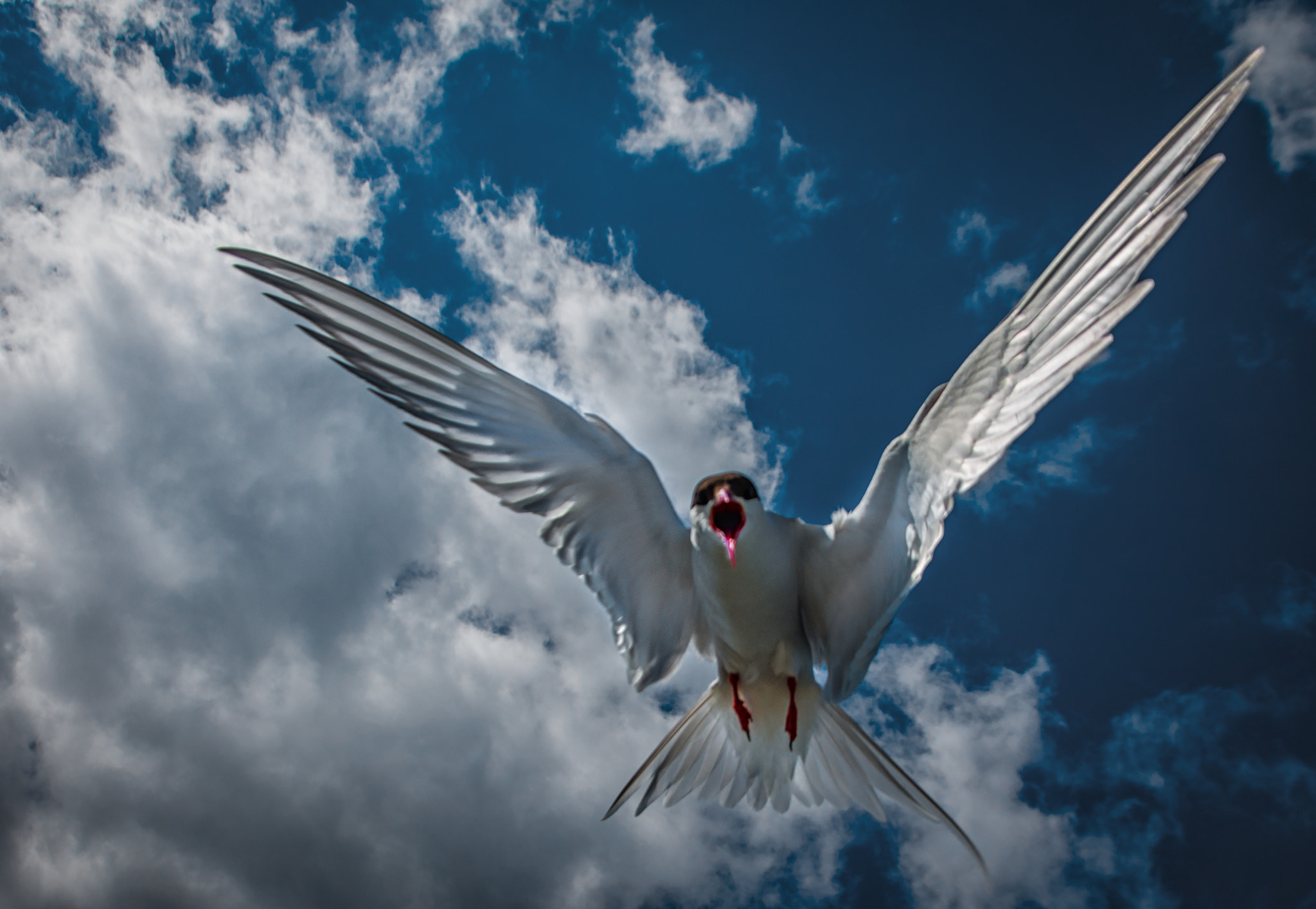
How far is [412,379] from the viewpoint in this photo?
3.13 m

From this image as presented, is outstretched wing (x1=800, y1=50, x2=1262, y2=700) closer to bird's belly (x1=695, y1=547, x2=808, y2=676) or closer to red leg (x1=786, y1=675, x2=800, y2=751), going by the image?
bird's belly (x1=695, y1=547, x2=808, y2=676)

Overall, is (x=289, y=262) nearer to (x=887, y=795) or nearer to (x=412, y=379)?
(x=412, y=379)

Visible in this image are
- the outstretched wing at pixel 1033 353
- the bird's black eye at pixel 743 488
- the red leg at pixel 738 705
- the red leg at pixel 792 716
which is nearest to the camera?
the outstretched wing at pixel 1033 353

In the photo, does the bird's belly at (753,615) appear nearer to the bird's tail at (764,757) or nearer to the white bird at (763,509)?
the white bird at (763,509)

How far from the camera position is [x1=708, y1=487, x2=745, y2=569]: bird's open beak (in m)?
3.29

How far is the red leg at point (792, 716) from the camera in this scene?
3.72 m

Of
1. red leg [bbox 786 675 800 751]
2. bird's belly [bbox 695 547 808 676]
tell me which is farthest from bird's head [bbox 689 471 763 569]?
red leg [bbox 786 675 800 751]

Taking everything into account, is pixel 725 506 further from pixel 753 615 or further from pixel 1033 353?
pixel 1033 353

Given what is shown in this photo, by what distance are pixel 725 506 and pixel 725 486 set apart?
0.42ft

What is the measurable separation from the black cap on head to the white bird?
0.01m

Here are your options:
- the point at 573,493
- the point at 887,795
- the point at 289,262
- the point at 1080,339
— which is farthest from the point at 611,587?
the point at 1080,339

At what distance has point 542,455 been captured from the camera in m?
3.47

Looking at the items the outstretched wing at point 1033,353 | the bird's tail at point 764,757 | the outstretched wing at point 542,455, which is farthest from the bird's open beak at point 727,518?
the bird's tail at point 764,757

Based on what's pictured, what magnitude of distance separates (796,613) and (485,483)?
1792 mm
